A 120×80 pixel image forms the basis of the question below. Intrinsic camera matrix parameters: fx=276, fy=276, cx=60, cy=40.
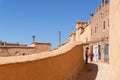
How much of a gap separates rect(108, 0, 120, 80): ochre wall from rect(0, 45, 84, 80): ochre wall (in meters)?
2.25

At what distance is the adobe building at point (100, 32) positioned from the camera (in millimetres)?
33162

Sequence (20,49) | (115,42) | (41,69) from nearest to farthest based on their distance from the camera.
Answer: (115,42), (41,69), (20,49)

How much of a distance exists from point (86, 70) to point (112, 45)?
1019 centimetres

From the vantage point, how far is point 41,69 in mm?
8812

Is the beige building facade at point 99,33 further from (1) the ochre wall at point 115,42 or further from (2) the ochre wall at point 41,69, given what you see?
(1) the ochre wall at point 115,42

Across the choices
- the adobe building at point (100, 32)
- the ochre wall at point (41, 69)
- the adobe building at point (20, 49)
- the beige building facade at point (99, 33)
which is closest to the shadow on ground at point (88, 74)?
the ochre wall at point (41, 69)

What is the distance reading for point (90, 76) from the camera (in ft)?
51.5

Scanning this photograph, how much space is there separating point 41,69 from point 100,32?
93.1ft

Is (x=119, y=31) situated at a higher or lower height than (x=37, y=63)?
higher

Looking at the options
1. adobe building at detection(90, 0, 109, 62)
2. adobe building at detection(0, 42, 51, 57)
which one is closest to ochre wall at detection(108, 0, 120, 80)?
adobe building at detection(0, 42, 51, 57)

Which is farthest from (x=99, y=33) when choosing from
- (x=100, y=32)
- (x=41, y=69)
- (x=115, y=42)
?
(x=115, y=42)

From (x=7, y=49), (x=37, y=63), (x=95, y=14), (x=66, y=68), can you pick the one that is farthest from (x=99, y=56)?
(x=37, y=63)

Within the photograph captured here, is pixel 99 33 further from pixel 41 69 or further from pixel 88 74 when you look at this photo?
pixel 41 69

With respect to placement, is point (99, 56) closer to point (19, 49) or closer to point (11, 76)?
point (19, 49)
